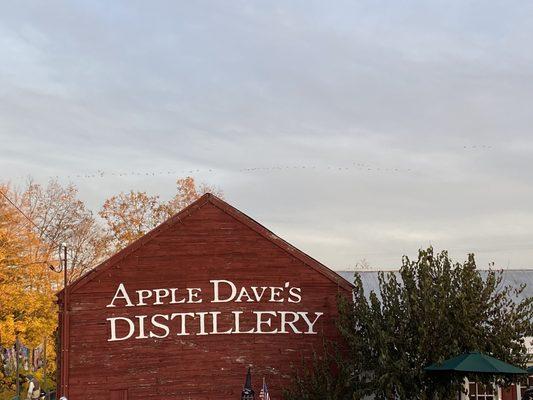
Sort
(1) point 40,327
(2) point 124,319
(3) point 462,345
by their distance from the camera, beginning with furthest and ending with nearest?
(1) point 40,327 < (2) point 124,319 < (3) point 462,345

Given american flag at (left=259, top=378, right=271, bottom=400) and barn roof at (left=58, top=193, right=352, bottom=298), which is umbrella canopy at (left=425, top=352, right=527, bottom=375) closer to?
american flag at (left=259, top=378, right=271, bottom=400)

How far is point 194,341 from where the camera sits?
27.8 metres

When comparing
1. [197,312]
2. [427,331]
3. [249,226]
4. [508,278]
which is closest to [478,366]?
[427,331]

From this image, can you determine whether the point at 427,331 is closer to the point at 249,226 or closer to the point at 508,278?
the point at 249,226

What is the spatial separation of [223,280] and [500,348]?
969 cm

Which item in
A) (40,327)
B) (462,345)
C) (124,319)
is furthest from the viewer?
(40,327)

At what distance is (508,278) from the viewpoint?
3662 centimetres

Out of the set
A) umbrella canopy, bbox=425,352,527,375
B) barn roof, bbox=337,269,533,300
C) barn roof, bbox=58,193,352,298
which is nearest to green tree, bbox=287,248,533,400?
umbrella canopy, bbox=425,352,527,375

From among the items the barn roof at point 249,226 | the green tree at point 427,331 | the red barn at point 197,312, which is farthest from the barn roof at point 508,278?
the green tree at point 427,331

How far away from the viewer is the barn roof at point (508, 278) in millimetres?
34969

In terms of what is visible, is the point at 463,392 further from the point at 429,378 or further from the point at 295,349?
the point at 295,349

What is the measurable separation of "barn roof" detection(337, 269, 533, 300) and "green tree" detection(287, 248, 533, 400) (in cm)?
883

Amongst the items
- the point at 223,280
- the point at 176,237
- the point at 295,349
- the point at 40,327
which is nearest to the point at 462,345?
the point at 295,349

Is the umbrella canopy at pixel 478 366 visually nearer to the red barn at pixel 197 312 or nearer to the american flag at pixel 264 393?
the american flag at pixel 264 393
